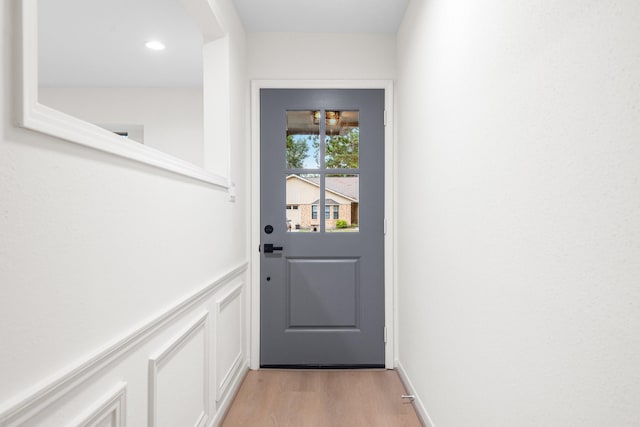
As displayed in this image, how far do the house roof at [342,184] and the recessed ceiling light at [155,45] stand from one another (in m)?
1.48

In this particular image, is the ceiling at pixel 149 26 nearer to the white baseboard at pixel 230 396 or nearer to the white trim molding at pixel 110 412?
the white trim molding at pixel 110 412

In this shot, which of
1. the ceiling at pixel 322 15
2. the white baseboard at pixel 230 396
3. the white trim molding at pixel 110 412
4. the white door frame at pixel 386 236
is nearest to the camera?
the white trim molding at pixel 110 412

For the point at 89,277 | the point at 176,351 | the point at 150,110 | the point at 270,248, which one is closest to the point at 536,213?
the point at 89,277

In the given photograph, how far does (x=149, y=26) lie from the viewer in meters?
2.81

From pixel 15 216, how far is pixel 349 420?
193 centimetres

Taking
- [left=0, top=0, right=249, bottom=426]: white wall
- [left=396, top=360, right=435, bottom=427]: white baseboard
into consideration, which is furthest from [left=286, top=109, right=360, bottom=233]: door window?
[left=0, top=0, right=249, bottom=426]: white wall

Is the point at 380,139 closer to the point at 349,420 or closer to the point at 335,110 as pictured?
the point at 335,110

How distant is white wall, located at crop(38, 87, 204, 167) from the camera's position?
4.10 metres

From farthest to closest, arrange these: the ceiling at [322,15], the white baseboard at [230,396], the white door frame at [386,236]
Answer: the white door frame at [386,236] → the ceiling at [322,15] → the white baseboard at [230,396]

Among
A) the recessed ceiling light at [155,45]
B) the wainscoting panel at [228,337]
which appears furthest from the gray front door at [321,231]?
the recessed ceiling light at [155,45]

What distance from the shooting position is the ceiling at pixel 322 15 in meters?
2.44

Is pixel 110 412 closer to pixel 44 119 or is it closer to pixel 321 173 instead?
pixel 44 119

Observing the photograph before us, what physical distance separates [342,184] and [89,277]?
2.11 metres

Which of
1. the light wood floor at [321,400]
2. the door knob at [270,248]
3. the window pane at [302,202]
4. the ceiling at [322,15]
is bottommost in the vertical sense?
the light wood floor at [321,400]
